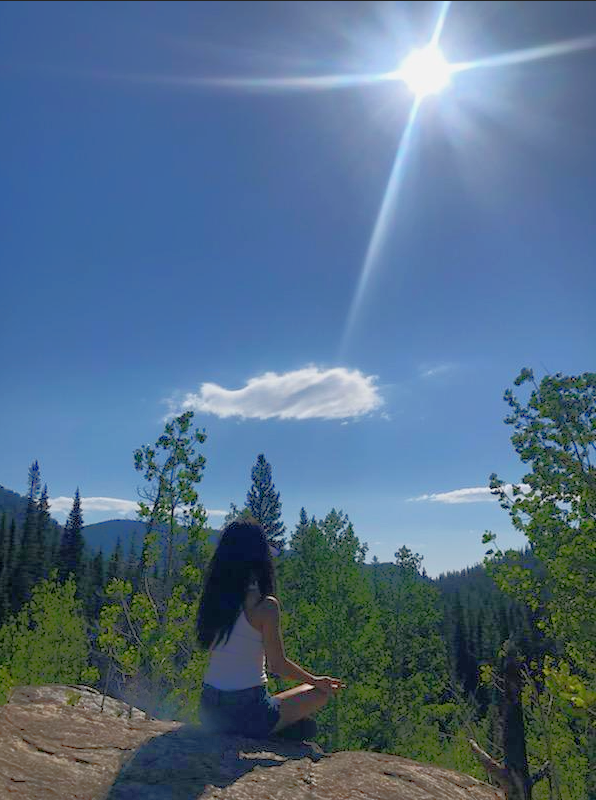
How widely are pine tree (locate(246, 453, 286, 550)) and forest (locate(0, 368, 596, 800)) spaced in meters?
0.10

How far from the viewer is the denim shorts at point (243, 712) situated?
4.39 meters

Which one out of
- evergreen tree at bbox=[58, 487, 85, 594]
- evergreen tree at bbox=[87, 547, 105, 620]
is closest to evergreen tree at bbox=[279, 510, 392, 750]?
evergreen tree at bbox=[87, 547, 105, 620]

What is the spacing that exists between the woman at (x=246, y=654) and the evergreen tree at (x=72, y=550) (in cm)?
6050

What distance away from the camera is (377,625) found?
21.7 m

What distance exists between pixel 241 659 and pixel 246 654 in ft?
0.17

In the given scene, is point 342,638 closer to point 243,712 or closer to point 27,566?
point 243,712

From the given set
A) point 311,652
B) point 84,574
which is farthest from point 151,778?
point 84,574

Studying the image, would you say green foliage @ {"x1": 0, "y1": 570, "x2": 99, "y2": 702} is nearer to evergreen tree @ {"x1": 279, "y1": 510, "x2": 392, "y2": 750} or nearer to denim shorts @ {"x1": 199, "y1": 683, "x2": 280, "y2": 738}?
evergreen tree @ {"x1": 279, "y1": 510, "x2": 392, "y2": 750}

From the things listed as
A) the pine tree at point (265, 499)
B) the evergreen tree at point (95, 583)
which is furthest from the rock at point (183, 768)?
the evergreen tree at point (95, 583)

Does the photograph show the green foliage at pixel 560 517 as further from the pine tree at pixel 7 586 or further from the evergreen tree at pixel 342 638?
the pine tree at pixel 7 586

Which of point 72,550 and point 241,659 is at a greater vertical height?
point 72,550

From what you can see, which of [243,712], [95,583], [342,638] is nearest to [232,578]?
[243,712]

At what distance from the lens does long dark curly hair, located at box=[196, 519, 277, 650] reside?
4445mm

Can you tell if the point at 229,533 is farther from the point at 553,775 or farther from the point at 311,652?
the point at 311,652
